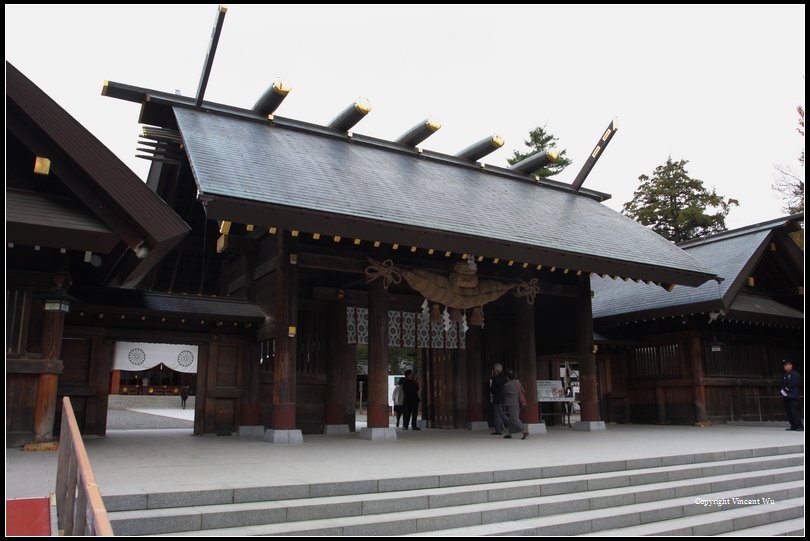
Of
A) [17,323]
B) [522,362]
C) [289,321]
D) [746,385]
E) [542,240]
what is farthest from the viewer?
[746,385]

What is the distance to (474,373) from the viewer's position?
1492 cm

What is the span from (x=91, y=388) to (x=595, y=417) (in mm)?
10494

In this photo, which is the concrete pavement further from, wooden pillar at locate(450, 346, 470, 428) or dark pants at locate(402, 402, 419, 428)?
wooden pillar at locate(450, 346, 470, 428)

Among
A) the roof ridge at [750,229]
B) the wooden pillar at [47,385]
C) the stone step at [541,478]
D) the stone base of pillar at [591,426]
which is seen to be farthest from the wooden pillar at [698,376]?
the wooden pillar at [47,385]

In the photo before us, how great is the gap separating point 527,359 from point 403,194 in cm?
450

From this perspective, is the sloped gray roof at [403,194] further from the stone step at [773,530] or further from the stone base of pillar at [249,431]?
the stone step at [773,530]

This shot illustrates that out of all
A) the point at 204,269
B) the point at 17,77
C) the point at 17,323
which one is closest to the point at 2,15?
the point at 17,77

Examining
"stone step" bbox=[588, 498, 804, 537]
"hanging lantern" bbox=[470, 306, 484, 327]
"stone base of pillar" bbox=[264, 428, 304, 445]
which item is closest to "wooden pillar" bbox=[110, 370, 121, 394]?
"stone base of pillar" bbox=[264, 428, 304, 445]

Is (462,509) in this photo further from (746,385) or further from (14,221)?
(746,385)

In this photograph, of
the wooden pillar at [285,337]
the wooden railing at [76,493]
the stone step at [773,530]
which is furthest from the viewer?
the wooden pillar at [285,337]

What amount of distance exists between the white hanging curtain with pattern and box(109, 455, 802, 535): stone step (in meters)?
6.89

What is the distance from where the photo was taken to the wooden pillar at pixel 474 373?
1479cm

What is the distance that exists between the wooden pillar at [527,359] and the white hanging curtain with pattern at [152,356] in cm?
685

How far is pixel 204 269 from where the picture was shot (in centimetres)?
1468
